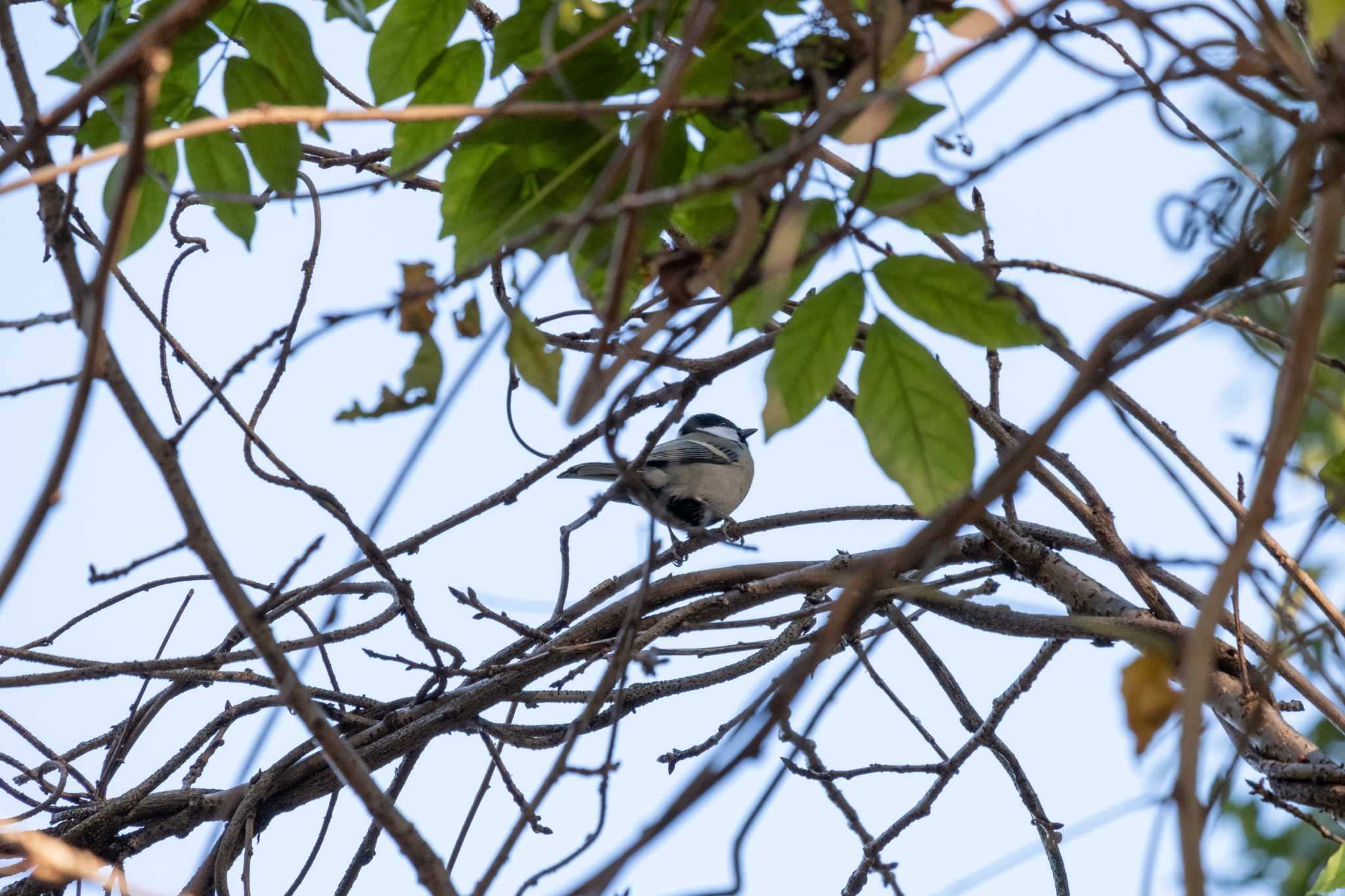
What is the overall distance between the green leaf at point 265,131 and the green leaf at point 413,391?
0.37 m

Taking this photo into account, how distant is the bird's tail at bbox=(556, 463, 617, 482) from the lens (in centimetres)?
534

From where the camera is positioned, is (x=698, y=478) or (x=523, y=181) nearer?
(x=523, y=181)

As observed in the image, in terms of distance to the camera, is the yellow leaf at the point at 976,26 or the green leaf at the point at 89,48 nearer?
the yellow leaf at the point at 976,26

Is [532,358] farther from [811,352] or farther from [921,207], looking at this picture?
[921,207]

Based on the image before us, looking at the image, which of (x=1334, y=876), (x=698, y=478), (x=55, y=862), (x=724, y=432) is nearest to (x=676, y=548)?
(x=1334, y=876)

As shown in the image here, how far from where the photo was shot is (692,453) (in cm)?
644

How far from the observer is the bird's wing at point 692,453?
627cm

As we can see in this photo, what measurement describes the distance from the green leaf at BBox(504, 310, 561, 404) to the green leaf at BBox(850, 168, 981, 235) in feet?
1.19

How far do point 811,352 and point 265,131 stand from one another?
68 cm

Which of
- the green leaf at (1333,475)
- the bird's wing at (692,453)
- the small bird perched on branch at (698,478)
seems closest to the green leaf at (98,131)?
the green leaf at (1333,475)

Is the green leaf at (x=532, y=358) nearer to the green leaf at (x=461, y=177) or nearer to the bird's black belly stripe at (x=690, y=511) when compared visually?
the green leaf at (x=461, y=177)

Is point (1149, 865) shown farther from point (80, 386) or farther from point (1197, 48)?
point (80, 386)

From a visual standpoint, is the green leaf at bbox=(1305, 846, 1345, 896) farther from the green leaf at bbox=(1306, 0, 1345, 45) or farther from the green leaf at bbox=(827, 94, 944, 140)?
the green leaf at bbox=(1306, 0, 1345, 45)

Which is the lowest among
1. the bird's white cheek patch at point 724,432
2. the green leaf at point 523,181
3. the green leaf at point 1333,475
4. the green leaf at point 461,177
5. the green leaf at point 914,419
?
the green leaf at point 1333,475
